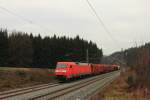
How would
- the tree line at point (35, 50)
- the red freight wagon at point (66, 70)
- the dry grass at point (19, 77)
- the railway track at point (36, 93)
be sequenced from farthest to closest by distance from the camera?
the tree line at point (35, 50)
the red freight wagon at point (66, 70)
the dry grass at point (19, 77)
the railway track at point (36, 93)

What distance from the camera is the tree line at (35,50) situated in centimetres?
9906

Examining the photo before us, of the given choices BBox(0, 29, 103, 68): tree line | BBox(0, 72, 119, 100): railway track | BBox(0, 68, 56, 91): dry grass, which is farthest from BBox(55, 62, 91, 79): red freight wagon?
BBox(0, 29, 103, 68): tree line

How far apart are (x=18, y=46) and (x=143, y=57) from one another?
3474 inches

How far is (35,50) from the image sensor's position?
115 meters

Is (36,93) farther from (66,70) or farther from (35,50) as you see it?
(35,50)

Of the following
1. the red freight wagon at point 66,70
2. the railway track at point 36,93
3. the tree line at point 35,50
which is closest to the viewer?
the railway track at point 36,93

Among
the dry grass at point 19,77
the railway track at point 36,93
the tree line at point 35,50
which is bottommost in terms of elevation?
the railway track at point 36,93

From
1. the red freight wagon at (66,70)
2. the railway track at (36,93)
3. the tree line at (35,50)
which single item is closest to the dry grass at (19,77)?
the red freight wagon at (66,70)

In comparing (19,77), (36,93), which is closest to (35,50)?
(19,77)

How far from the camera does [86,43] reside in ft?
478

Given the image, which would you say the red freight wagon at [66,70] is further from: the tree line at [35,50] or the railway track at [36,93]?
the tree line at [35,50]

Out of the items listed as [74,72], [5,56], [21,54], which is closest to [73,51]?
[21,54]

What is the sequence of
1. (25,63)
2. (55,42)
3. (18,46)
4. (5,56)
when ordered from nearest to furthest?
(5,56), (25,63), (18,46), (55,42)

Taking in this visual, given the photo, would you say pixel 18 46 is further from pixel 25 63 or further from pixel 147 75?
pixel 147 75
